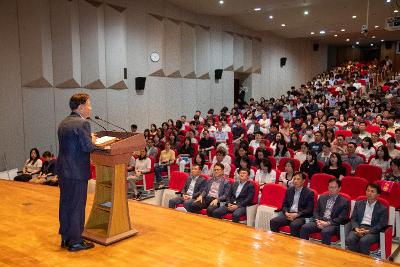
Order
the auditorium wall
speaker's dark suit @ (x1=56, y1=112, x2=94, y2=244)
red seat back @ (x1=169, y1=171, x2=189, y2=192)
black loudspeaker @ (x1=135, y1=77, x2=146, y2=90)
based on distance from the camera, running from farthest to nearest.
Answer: black loudspeaker @ (x1=135, y1=77, x2=146, y2=90), the auditorium wall, red seat back @ (x1=169, y1=171, x2=189, y2=192), speaker's dark suit @ (x1=56, y1=112, x2=94, y2=244)

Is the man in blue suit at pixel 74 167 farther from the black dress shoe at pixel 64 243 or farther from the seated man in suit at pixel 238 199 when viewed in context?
the seated man in suit at pixel 238 199

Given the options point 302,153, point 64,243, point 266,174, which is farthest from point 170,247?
point 302,153

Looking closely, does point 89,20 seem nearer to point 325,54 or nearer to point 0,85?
point 0,85

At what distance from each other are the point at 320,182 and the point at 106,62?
5905mm

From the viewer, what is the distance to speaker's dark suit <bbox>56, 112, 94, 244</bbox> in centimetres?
266

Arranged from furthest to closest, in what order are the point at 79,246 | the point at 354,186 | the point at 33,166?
the point at 33,166 < the point at 354,186 < the point at 79,246

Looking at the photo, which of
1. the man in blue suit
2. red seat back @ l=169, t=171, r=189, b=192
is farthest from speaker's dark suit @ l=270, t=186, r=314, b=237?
the man in blue suit

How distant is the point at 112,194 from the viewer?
2842 mm

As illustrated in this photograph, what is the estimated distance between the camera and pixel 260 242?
3027 mm

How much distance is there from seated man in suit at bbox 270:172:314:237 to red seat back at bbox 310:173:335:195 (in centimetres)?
77

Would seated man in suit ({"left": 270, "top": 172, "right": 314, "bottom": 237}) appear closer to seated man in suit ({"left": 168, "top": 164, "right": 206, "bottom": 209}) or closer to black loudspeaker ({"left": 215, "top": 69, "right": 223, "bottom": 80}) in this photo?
seated man in suit ({"left": 168, "top": 164, "right": 206, "bottom": 209})

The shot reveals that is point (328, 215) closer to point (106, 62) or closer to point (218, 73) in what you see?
point (106, 62)

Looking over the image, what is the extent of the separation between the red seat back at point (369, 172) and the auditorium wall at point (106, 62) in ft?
19.0

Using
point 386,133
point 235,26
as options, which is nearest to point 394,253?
point 386,133
